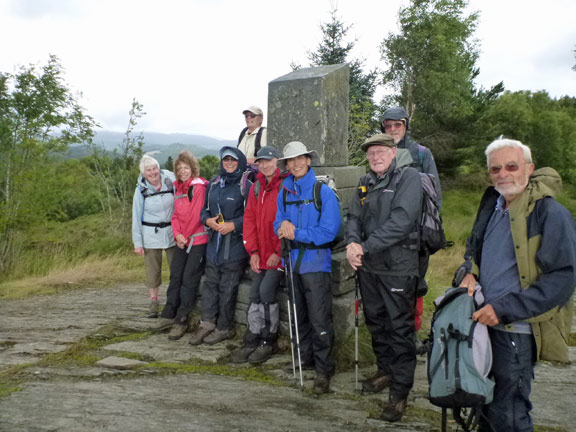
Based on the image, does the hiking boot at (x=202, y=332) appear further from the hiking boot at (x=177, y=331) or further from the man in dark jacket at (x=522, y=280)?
the man in dark jacket at (x=522, y=280)

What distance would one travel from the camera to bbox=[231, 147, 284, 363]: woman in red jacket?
5035 mm

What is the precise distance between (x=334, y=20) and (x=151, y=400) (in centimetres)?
1505

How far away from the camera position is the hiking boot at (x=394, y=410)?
144 inches

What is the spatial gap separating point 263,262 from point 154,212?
6.87ft

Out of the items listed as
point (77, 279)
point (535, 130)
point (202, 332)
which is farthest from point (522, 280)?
point (535, 130)

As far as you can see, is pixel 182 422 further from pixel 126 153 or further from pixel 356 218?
pixel 126 153

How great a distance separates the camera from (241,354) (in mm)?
5062

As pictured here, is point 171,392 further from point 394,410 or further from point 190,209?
point 190,209

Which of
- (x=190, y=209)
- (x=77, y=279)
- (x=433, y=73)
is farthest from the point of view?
(x=433, y=73)

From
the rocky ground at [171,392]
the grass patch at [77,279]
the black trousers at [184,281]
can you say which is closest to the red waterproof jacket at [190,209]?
the black trousers at [184,281]

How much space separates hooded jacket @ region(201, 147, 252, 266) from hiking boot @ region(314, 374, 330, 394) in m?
1.85

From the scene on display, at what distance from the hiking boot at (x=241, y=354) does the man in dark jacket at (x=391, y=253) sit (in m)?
1.60

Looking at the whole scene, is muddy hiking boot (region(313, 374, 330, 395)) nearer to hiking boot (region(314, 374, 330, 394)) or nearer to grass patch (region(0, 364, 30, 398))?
hiking boot (region(314, 374, 330, 394))

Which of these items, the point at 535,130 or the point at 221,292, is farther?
the point at 535,130
